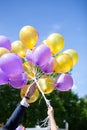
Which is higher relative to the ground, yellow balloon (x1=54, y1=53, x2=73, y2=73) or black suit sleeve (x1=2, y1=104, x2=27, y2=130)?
yellow balloon (x1=54, y1=53, x2=73, y2=73)

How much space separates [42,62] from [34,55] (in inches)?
7.2

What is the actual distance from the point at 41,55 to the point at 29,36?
483 mm

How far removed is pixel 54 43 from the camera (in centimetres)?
589

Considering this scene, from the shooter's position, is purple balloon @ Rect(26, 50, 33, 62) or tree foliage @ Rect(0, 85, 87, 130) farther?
tree foliage @ Rect(0, 85, 87, 130)

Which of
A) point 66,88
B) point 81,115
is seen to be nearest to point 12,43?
point 66,88

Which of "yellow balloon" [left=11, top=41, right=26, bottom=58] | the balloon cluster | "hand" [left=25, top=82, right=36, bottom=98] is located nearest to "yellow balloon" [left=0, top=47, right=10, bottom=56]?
the balloon cluster

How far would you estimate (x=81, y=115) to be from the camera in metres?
51.4

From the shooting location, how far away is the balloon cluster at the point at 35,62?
539cm

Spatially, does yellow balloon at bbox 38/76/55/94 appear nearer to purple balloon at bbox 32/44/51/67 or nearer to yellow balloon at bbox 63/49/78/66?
purple balloon at bbox 32/44/51/67

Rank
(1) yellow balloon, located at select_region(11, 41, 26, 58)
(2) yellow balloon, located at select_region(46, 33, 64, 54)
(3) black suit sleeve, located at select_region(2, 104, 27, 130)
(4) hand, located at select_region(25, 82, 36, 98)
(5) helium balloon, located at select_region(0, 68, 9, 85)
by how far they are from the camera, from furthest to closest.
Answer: (1) yellow balloon, located at select_region(11, 41, 26, 58)
(2) yellow balloon, located at select_region(46, 33, 64, 54)
(5) helium balloon, located at select_region(0, 68, 9, 85)
(4) hand, located at select_region(25, 82, 36, 98)
(3) black suit sleeve, located at select_region(2, 104, 27, 130)

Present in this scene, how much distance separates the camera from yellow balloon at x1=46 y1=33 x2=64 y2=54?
5902mm

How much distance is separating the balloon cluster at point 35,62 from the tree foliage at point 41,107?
74.8 feet

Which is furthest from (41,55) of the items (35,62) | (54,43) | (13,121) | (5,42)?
(13,121)

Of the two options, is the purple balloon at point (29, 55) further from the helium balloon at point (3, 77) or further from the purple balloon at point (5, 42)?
the helium balloon at point (3, 77)
